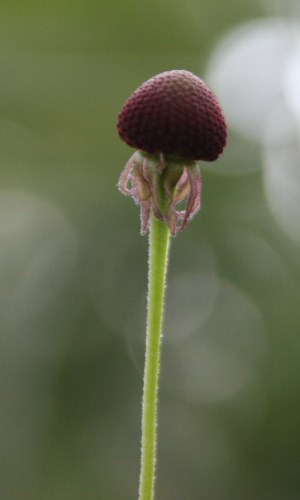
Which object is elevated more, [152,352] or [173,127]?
[173,127]

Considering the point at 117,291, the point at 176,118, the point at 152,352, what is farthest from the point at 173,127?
the point at 117,291

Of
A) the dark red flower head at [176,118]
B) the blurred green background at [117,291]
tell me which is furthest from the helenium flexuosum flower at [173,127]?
the blurred green background at [117,291]

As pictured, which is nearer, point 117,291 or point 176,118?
point 176,118

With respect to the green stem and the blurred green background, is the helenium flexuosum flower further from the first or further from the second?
the blurred green background

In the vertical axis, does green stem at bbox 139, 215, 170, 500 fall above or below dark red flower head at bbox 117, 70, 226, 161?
below

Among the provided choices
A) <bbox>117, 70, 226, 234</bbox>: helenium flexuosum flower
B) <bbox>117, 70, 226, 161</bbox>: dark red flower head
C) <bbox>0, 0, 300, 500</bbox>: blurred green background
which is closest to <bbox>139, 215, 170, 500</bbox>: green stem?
<bbox>117, 70, 226, 234</bbox>: helenium flexuosum flower

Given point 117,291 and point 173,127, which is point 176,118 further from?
point 117,291

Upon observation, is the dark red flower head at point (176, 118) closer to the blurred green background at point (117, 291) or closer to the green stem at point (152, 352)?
the green stem at point (152, 352)
